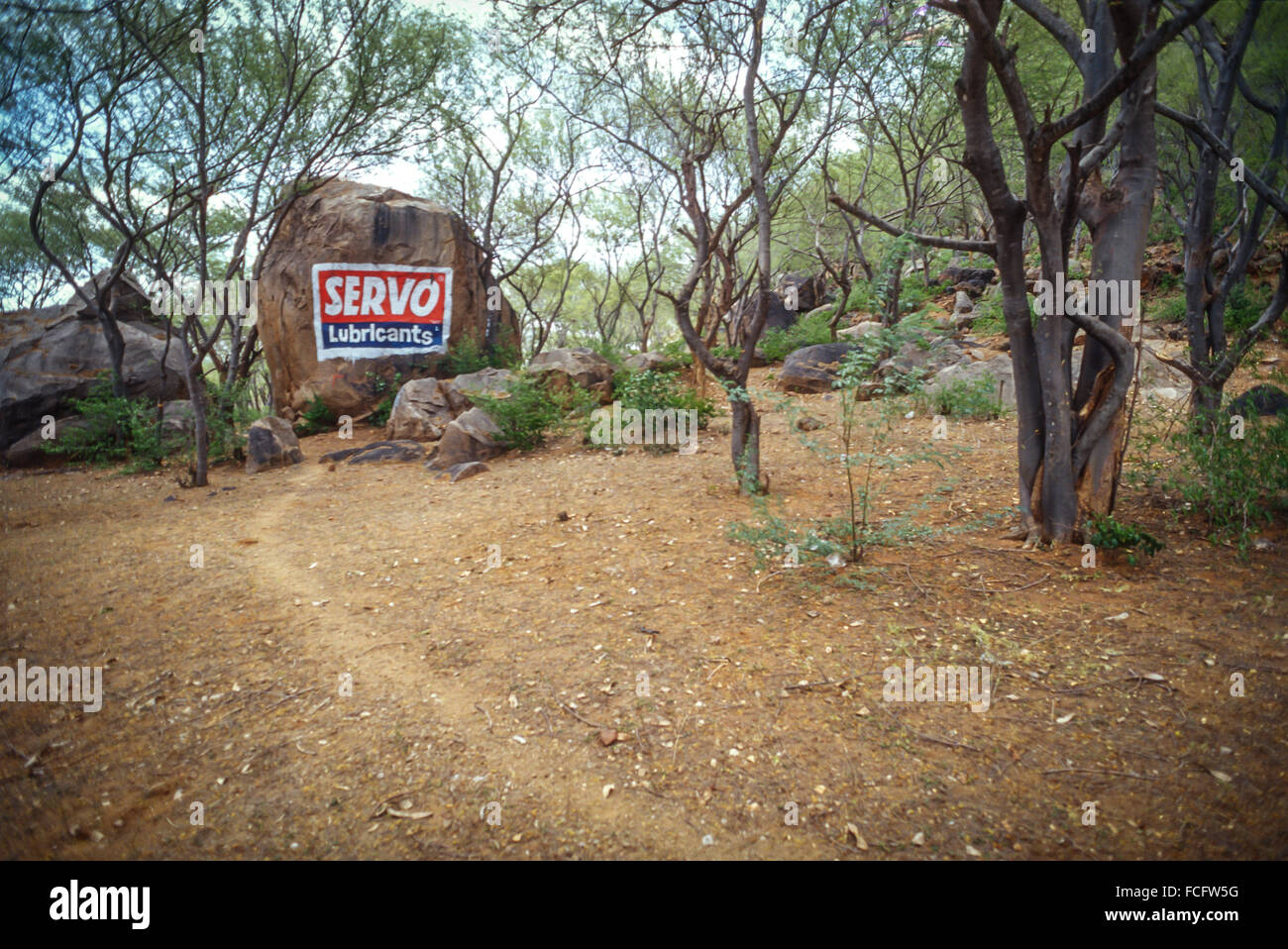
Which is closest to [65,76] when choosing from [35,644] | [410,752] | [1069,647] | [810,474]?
[35,644]

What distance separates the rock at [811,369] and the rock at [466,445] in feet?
17.1

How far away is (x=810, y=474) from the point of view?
22.4 ft

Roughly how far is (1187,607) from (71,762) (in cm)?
547

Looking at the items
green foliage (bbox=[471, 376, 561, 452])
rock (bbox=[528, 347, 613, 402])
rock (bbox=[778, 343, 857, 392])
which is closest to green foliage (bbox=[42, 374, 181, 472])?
green foliage (bbox=[471, 376, 561, 452])

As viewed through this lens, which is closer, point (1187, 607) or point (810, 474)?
point (1187, 607)

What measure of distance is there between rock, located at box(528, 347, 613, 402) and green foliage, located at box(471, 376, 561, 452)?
63.7 inches

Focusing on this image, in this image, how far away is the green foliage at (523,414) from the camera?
369 inches

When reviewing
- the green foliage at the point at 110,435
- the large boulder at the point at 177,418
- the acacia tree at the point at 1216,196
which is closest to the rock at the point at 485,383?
the large boulder at the point at 177,418

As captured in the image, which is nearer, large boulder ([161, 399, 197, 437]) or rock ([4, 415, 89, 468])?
large boulder ([161, 399, 197, 437])

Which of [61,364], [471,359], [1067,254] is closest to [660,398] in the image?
[1067,254]

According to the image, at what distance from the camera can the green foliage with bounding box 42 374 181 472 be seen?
413 inches

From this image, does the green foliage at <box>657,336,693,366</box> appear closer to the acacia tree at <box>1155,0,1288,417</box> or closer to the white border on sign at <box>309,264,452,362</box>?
the white border on sign at <box>309,264,452,362</box>

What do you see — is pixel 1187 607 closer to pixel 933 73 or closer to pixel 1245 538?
pixel 1245 538

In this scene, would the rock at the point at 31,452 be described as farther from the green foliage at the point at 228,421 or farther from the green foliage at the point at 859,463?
the green foliage at the point at 859,463
